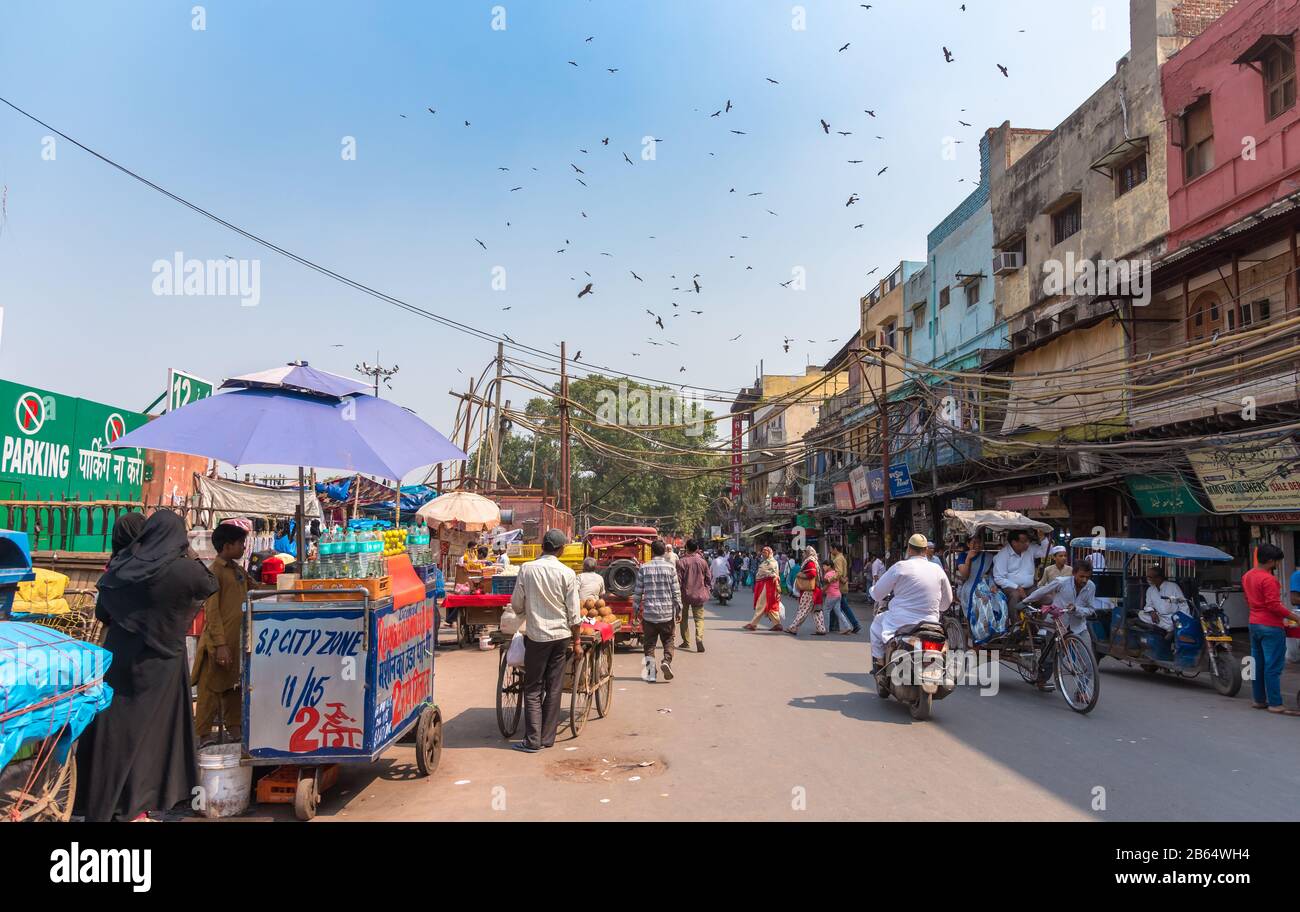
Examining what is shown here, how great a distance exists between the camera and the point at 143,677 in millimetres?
4863

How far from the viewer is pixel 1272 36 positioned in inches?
589

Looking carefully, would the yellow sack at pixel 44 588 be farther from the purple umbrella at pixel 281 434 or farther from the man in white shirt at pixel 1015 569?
the man in white shirt at pixel 1015 569

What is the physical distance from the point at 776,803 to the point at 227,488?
44.6 feet

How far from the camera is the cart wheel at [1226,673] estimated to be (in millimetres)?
9945

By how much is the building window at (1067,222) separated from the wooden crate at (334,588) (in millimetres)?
20917

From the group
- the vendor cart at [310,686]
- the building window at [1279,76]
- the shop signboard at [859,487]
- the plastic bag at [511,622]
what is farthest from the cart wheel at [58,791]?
the shop signboard at [859,487]

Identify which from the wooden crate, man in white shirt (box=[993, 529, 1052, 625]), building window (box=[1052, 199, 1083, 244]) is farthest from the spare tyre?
building window (box=[1052, 199, 1083, 244])

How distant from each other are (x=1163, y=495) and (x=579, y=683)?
13.3 metres

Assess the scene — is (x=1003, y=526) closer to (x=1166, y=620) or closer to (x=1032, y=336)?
(x=1166, y=620)

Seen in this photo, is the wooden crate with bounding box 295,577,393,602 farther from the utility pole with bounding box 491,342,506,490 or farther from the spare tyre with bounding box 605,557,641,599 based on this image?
the utility pole with bounding box 491,342,506,490

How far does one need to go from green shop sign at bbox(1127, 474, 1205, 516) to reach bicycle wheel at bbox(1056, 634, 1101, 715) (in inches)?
295

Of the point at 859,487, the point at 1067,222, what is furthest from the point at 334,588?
the point at 859,487
